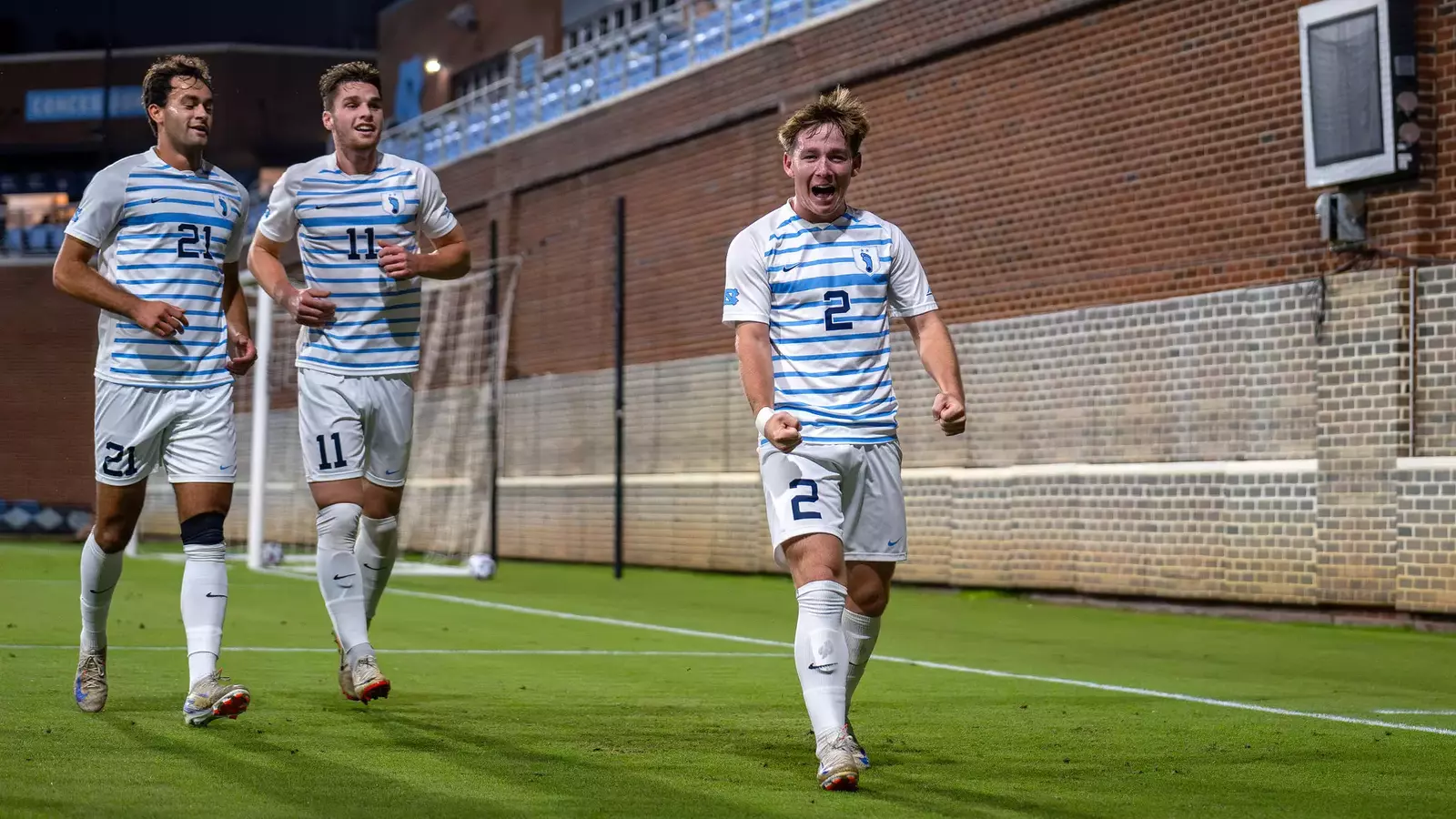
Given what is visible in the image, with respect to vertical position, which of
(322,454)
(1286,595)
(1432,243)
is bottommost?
(1286,595)

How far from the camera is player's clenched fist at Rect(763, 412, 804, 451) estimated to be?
4.98 metres

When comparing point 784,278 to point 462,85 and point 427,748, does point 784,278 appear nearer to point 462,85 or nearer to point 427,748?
point 427,748

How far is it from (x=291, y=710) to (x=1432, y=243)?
8.90 m

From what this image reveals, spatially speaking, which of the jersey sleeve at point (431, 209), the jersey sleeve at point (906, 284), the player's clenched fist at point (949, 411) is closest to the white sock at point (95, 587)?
the jersey sleeve at point (431, 209)

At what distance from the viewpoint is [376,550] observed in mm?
→ 7332

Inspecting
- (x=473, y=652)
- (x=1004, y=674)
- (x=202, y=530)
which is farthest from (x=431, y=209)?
(x=1004, y=674)

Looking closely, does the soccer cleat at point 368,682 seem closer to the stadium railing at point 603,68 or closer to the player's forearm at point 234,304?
the player's forearm at point 234,304

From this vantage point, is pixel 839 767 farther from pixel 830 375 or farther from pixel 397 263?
pixel 397 263

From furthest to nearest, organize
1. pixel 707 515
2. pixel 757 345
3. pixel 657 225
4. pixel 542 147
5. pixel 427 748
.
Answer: pixel 542 147
pixel 657 225
pixel 707 515
pixel 427 748
pixel 757 345


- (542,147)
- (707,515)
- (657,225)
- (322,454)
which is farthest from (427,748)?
(542,147)

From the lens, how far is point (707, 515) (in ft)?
69.9

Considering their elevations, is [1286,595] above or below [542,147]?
below

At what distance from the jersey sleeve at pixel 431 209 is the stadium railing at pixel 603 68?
11982 millimetres

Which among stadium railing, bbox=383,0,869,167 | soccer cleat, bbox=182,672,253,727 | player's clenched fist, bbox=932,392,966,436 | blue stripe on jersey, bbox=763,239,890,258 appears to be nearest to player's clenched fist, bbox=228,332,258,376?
soccer cleat, bbox=182,672,253,727
